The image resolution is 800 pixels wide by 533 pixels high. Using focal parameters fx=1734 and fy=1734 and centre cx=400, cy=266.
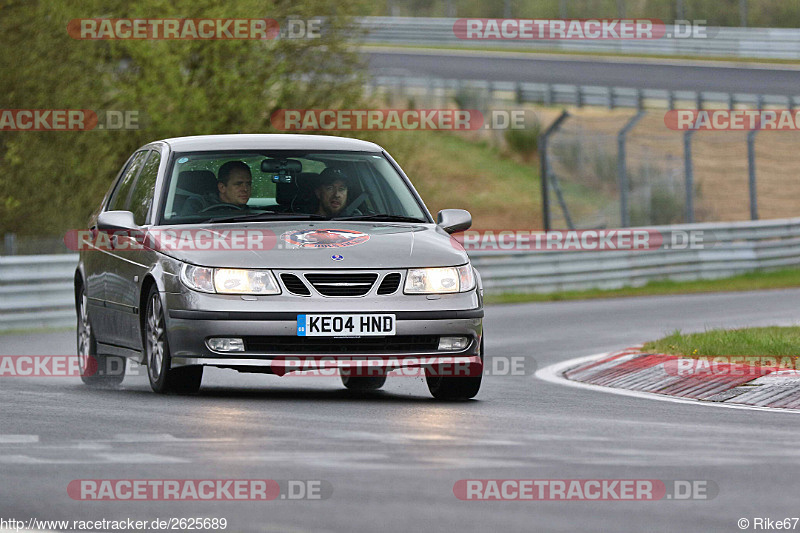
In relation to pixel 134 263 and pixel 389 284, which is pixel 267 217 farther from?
pixel 389 284

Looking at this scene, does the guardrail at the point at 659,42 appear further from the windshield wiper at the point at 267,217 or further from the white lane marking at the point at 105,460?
the white lane marking at the point at 105,460

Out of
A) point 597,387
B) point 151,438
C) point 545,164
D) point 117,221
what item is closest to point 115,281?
point 117,221

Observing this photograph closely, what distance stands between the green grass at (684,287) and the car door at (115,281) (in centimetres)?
1285

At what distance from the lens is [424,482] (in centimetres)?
711

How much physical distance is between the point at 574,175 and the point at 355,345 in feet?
75.7

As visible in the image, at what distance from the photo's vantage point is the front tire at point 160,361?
10.8 metres

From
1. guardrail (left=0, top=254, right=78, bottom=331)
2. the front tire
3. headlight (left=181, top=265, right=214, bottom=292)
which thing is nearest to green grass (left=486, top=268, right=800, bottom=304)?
guardrail (left=0, top=254, right=78, bottom=331)

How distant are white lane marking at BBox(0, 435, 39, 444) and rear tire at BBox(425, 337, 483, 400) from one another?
9.84ft

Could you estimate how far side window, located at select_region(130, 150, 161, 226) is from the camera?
38.4 ft

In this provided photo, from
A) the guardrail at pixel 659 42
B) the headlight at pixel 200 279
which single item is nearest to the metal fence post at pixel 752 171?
the headlight at pixel 200 279

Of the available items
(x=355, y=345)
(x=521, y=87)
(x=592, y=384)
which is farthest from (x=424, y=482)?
(x=521, y=87)

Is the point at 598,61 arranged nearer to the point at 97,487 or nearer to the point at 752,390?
the point at 752,390

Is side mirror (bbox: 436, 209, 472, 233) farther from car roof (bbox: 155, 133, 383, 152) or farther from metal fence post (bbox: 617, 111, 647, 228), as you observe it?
metal fence post (bbox: 617, 111, 647, 228)

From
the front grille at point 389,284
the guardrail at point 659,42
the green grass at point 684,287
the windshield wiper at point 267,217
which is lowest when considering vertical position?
the green grass at point 684,287
